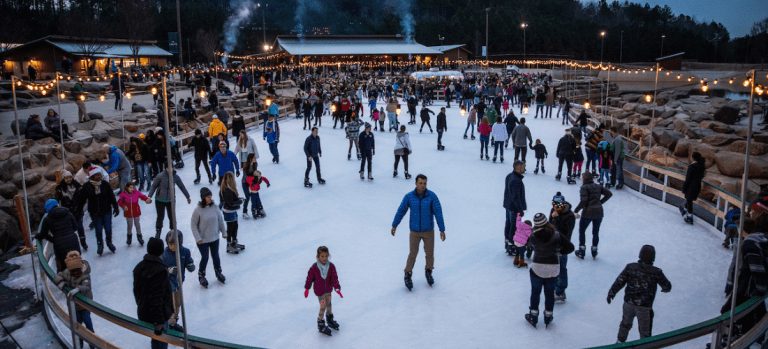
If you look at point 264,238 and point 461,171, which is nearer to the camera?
point 264,238

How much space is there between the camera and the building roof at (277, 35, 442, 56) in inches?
1917

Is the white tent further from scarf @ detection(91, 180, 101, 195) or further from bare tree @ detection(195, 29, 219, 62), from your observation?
scarf @ detection(91, 180, 101, 195)

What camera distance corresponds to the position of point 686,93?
1521 inches

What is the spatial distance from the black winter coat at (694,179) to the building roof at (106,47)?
3813 cm

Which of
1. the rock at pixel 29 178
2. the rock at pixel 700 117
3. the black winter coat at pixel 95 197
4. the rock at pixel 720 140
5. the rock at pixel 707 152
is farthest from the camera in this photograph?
the rock at pixel 700 117

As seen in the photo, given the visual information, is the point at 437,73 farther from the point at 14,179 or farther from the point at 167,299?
the point at 167,299

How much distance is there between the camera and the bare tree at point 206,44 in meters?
59.1

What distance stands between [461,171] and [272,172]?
15.4 ft

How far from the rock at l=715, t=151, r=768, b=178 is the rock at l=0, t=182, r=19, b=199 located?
16886mm

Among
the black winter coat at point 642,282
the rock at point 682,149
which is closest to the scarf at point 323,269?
the black winter coat at point 642,282

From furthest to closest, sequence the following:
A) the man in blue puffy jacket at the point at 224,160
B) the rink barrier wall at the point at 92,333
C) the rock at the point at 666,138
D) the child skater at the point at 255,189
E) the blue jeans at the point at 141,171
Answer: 1. the rock at the point at 666,138
2. the blue jeans at the point at 141,171
3. the man in blue puffy jacket at the point at 224,160
4. the child skater at the point at 255,189
5. the rink barrier wall at the point at 92,333

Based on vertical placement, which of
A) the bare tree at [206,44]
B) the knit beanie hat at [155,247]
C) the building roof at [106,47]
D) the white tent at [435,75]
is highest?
the bare tree at [206,44]

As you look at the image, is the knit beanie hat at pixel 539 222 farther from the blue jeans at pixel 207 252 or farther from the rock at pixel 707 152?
the rock at pixel 707 152

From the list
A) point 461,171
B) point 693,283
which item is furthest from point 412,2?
point 693,283
